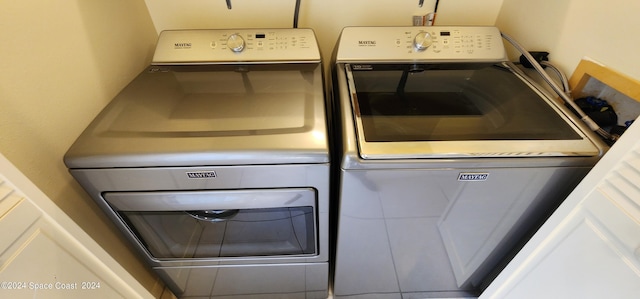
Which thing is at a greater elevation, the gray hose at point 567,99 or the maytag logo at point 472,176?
the gray hose at point 567,99

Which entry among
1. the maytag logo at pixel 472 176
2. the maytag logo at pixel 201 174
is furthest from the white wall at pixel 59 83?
the maytag logo at pixel 472 176

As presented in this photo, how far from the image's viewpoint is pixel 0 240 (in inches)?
18.8

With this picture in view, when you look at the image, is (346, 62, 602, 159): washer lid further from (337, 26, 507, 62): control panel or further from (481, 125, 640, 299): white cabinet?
(481, 125, 640, 299): white cabinet

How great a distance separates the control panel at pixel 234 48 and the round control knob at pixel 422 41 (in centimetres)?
39

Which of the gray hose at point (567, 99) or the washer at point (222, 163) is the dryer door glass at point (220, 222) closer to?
the washer at point (222, 163)

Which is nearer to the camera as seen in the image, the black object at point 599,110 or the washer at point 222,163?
the washer at point 222,163

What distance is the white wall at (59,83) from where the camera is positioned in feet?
2.21

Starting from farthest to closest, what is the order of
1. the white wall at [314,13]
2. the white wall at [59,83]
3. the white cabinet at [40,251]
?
the white wall at [314,13] → the white wall at [59,83] → the white cabinet at [40,251]

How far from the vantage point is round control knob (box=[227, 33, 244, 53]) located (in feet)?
3.54

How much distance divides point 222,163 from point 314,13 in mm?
911

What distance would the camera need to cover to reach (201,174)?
74cm

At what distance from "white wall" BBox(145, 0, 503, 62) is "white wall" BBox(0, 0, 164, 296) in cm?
22

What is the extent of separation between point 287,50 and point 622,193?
3.43 ft

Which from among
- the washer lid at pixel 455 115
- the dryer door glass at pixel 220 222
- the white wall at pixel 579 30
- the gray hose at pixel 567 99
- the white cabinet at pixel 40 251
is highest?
the white wall at pixel 579 30
